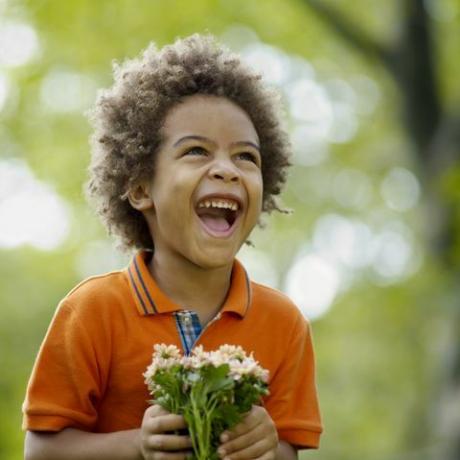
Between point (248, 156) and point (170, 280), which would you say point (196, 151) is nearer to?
point (248, 156)

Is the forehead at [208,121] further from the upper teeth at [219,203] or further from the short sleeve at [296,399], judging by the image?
the short sleeve at [296,399]

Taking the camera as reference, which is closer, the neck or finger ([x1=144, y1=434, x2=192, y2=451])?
finger ([x1=144, y1=434, x2=192, y2=451])

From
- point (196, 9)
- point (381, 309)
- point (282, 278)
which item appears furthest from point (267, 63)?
point (282, 278)

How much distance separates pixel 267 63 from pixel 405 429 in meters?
13.5

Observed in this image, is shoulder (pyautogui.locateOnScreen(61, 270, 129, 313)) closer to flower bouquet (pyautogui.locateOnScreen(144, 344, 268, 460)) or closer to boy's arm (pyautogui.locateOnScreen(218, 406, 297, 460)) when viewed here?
flower bouquet (pyautogui.locateOnScreen(144, 344, 268, 460))

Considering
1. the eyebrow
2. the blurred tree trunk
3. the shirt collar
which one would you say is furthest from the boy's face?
the blurred tree trunk

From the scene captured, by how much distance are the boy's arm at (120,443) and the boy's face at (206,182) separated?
2.01ft

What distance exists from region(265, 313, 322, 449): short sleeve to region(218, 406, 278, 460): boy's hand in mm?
367

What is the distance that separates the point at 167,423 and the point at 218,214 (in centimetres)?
81

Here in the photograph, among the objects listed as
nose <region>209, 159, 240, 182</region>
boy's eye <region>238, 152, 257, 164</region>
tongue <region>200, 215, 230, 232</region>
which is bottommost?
tongue <region>200, 215, 230, 232</region>

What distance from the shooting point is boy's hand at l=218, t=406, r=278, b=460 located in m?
3.27

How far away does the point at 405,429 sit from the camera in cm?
2719

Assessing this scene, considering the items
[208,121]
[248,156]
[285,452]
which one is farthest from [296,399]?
[208,121]

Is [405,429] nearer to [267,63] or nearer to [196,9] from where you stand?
[267,63]
